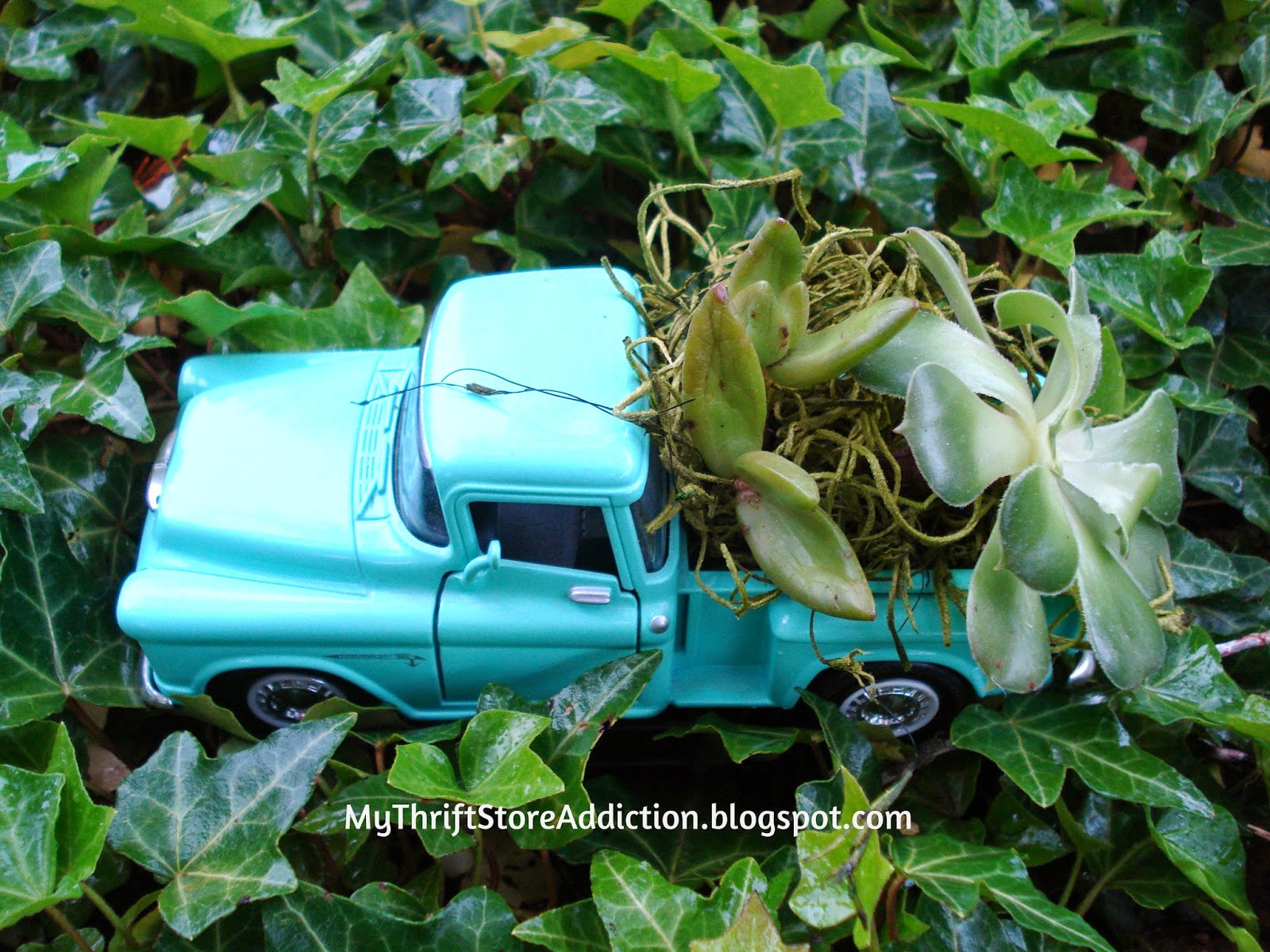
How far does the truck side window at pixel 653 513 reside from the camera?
1.53 metres

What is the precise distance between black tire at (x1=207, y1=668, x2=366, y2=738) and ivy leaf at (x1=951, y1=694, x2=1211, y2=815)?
1.01 m

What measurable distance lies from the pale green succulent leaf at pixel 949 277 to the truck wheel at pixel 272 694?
113cm

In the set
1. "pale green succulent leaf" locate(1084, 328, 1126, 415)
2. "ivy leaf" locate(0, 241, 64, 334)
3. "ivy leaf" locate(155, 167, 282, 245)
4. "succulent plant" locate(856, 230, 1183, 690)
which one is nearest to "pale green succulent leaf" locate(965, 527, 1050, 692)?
"succulent plant" locate(856, 230, 1183, 690)

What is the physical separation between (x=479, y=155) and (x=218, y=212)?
1.73 feet

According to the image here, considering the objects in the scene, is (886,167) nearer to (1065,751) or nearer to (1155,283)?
(1155,283)

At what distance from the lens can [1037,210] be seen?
1.91 meters

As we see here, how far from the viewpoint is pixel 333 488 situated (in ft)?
5.36

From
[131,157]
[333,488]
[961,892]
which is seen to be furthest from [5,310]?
[961,892]

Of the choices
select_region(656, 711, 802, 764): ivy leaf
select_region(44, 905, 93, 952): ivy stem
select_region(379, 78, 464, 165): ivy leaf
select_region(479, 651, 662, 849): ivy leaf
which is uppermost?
select_region(379, 78, 464, 165): ivy leaf

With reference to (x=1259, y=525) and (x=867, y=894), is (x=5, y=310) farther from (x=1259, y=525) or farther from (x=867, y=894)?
(x=1259, y=525)

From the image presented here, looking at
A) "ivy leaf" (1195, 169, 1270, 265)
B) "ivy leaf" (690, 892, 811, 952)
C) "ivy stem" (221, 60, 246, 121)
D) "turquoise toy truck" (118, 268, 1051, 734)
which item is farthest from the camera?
"ivy stem" (221, 60, 246, 121)

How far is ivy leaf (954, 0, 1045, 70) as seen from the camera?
216cm

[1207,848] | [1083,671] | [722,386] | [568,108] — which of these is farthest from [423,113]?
[1207,848]

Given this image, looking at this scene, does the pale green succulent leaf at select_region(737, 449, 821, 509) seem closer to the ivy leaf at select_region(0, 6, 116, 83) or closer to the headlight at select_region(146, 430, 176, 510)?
the headlight at select_region(146, 430, 176, 510)
